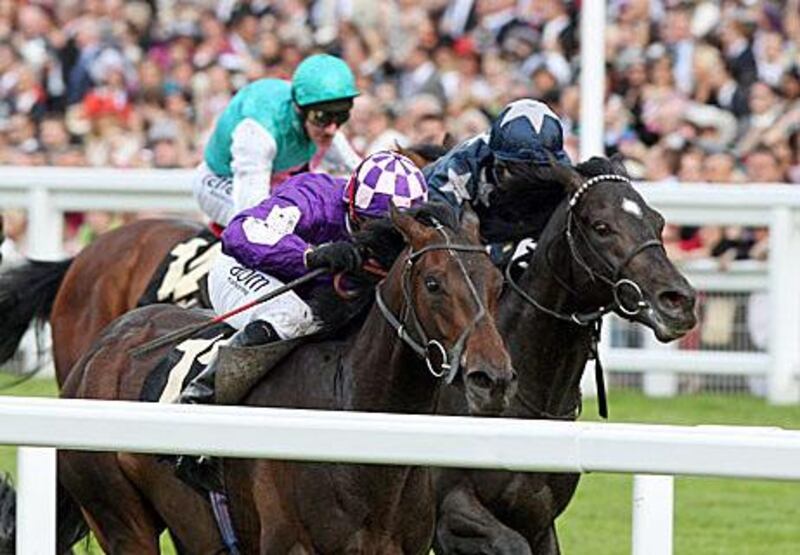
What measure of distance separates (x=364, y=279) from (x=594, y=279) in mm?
684

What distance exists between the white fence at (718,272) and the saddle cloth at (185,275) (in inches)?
118

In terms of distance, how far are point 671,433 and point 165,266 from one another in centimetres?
470

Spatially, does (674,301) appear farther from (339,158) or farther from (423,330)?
(339,158)

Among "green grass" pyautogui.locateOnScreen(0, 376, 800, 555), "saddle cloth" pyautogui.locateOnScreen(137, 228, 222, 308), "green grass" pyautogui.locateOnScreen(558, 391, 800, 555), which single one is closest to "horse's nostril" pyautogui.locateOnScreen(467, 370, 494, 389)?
"green grass" pyautogui.locateOnScreen(0, 376, 800, 555)

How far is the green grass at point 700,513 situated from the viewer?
731 centimetres

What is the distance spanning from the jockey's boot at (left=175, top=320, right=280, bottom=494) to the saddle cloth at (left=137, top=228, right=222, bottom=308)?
2.15 m

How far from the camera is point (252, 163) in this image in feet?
24.5

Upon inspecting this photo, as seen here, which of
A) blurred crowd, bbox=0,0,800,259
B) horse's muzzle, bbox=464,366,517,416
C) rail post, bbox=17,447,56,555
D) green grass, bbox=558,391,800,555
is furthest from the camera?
blurred crowd, bbox=0,0,800,259

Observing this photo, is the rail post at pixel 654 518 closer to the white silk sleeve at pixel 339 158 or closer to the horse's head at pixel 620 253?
the horse's head at pixel 620 253

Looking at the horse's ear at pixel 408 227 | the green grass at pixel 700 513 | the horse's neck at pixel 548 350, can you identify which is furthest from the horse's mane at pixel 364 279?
the green grass at pixel 700 513

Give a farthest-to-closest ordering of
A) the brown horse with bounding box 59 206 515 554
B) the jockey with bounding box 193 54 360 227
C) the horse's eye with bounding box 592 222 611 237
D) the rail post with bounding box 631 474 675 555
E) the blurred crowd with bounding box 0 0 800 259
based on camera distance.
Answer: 1. the blurred crowd with bounding box 0 0 800 259
2. the jockey with bounding box 193 54 360 227
3. the horse's eye with bounding box 592 222 611 237
4. the brown horse with bounding box 59 206 515 554
5. the rail post with bounding box 631 474 675 555

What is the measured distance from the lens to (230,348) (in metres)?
5.12

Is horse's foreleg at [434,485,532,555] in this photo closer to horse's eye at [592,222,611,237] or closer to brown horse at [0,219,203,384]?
horse's eye at [592,222,611,237]

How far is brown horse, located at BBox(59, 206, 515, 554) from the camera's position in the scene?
180 inches
